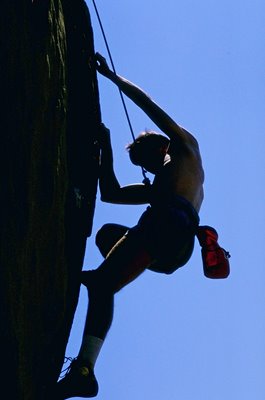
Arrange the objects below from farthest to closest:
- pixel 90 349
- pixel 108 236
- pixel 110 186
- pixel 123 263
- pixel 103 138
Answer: pixel 110 186 → pixel 103 138 → pixel 108 236 → pixel 123 263 → pixel 90 349

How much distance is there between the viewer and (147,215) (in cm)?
751

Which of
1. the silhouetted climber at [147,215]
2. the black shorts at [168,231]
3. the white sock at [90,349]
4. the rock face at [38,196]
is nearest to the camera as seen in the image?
the rock face at [38,196]

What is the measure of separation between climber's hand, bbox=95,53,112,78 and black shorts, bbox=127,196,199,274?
134 centimetres

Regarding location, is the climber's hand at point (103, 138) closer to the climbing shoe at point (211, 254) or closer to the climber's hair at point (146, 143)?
the climber's hair at point (146, 143)

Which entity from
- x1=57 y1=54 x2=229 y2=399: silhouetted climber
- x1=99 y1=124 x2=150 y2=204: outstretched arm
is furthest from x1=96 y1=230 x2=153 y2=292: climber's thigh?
x1=99 y1=124 x2=150 y2=204: outstretched arm

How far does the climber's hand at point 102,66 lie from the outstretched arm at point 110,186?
0.47 metres

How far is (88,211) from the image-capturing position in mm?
7711

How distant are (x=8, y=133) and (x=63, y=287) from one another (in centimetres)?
149

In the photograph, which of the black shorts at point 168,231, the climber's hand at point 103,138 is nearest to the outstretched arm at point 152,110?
the climber's hand at point 103,138

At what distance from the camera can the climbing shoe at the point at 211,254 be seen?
7734 millimetres

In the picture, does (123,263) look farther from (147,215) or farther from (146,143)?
(146,143)

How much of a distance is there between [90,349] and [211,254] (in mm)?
1555

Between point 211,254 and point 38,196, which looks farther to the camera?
point 211,254

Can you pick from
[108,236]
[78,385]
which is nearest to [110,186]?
[108,236]
